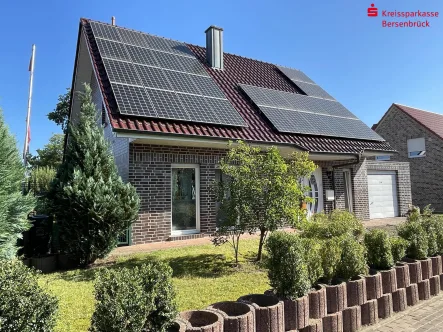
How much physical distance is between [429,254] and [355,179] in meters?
9.14

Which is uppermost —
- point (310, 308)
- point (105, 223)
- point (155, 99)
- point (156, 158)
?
point (155, 99)

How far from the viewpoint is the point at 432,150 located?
2317cm

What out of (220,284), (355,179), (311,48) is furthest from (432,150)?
(220,284)

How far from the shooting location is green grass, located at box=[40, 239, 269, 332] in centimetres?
449

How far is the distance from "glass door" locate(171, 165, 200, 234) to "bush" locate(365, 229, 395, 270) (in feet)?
20.0

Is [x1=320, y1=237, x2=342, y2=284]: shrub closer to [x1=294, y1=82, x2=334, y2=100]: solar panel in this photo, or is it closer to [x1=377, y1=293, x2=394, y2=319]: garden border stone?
[x1=377, y1=293, x2=394, y2=319]: garden border stone

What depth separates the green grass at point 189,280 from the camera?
4.49 meters

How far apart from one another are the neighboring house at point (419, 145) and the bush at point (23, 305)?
25.0 metres

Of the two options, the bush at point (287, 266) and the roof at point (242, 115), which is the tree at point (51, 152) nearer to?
the roof at point (242, 115)

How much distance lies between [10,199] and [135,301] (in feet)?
18.4

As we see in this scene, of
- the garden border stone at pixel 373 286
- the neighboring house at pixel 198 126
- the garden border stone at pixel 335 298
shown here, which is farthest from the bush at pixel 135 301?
the neighboring house at pixel 198 126

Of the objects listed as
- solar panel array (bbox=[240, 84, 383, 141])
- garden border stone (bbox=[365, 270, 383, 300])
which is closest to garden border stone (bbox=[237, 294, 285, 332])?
garden border stone (bbox=[365, 270, 383, 300])

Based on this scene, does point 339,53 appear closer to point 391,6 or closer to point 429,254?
point 391,6

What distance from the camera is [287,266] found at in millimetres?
3732
